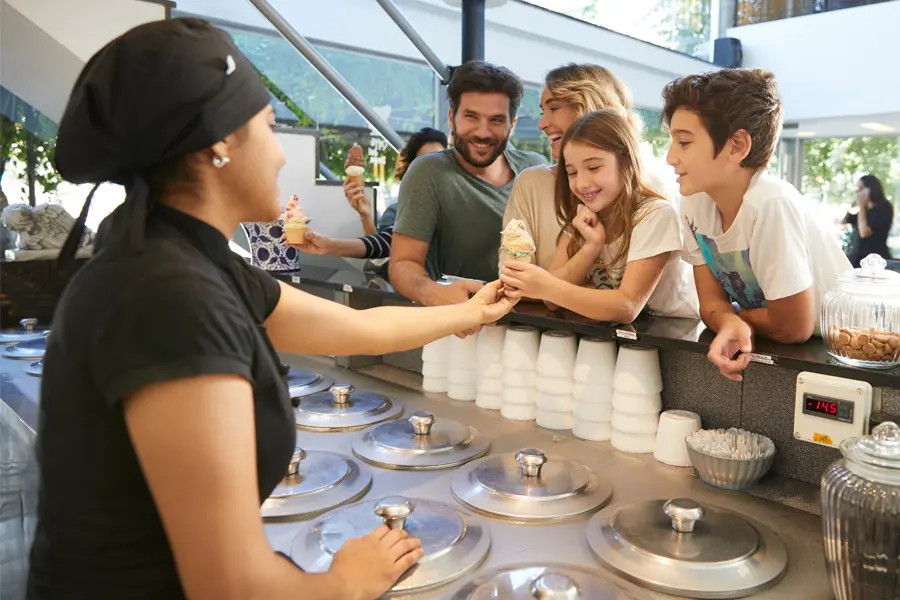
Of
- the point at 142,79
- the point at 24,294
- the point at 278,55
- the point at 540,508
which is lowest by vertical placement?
the point at 540,508

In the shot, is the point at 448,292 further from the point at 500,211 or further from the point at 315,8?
the point at 315,8

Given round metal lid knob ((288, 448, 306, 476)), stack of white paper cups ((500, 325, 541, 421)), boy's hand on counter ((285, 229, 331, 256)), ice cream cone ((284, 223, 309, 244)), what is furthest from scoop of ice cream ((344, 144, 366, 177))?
round metal lid knob ((288, 448, 306, 476))

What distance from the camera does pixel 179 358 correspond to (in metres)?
0.68

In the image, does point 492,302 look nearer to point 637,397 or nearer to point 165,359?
point 637,397

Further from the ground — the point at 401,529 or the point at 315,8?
the point at 315,8

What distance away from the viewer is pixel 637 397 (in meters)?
1.56

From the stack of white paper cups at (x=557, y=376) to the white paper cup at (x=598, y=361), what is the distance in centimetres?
6

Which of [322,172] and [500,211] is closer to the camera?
[500,211]

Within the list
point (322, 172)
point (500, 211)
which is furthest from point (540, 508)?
point (322, 172)

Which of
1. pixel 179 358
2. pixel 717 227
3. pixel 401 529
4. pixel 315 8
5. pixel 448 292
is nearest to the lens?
pixel 179 358

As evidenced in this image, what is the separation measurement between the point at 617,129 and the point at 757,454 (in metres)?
0.83

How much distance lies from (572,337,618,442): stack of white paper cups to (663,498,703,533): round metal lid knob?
1.52ft

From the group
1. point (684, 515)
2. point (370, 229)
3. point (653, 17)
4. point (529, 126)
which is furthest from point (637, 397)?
point (653, 17)

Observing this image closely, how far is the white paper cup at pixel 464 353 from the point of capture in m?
1.95
